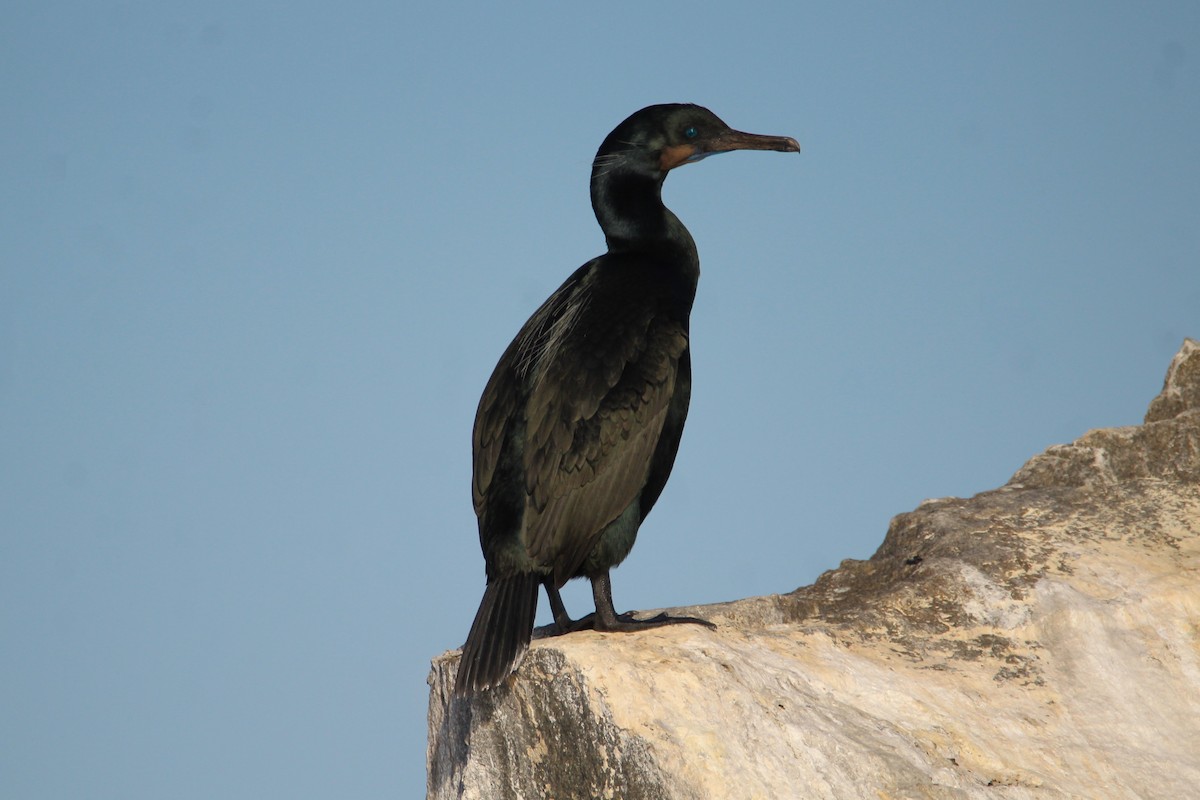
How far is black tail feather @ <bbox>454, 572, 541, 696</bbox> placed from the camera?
4.91 meters

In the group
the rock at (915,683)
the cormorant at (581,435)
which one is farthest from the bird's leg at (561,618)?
the rock at (915,683)

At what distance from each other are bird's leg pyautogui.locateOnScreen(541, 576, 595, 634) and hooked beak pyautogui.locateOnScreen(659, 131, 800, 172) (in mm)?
2361

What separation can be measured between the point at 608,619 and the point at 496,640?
2.60ft

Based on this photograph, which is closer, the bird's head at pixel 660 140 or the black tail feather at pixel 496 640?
the black tail feather at pixel 496 640

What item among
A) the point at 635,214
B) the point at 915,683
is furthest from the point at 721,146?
the point at 915,683

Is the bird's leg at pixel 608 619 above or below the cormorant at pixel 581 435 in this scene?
below

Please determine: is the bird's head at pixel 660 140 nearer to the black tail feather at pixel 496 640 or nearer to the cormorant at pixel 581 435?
the cormorant at pixel 581 435

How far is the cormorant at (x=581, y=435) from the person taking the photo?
18.0 ft

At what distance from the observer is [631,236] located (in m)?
6.44

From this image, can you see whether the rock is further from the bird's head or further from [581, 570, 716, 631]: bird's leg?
the bird's head

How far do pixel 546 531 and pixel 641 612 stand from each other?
53.7 inches

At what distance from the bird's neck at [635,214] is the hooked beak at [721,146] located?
0.14m

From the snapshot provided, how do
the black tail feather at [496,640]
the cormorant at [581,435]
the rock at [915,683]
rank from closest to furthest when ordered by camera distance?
the rock at [915,683] < the black tail feather at [496,640] < the cormorant at [581,435]

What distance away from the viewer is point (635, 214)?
21.1ft
